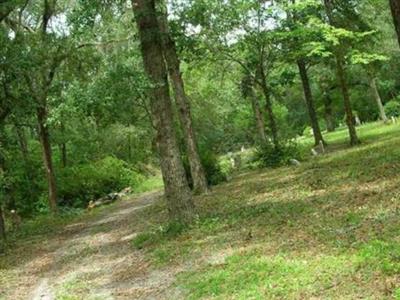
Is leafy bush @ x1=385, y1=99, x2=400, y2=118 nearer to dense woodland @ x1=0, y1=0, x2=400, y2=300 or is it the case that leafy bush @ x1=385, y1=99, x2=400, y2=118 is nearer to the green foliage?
dense woodland @ x1=0, y1=0, x2=400, y2=300

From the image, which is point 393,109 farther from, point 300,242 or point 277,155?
point 300,242

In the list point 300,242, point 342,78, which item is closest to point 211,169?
point 342,78

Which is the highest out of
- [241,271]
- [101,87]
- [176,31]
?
[176,31]

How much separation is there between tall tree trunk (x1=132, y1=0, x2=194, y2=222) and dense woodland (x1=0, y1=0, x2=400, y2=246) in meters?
0.02

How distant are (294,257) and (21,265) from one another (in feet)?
26.3

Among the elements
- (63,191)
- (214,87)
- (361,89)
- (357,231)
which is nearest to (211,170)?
(63,191)

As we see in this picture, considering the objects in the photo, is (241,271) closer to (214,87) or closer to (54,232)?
(54,232)

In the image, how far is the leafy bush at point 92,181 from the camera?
31406 mm

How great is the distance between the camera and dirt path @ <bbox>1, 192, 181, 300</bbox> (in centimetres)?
970

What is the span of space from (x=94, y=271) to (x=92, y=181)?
21.2m

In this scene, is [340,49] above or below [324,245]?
above

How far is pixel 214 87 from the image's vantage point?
42.6 meters

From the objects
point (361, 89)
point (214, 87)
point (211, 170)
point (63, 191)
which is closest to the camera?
point (211, 170)

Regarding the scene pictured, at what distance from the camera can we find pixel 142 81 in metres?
12.7
